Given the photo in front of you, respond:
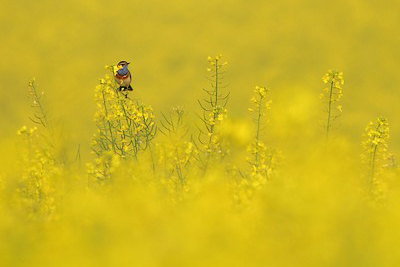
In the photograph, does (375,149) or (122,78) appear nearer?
(375,149)

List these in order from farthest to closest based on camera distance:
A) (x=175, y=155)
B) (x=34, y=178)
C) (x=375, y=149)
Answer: (x=375, y=149)
(x=175, y=155)
(x=34, y=178)

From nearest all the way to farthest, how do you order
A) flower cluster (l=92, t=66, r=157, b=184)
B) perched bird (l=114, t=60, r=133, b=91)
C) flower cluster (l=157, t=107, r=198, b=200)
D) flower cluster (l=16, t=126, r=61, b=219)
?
flower cluster (l=16, t=126, r=61, b=219) < flower cluster (l=157, t=107, r=198, b=200) < flower cluster (l=92, t=66, r=157, b=184) < perched bird (l=114, t=60, r=133, b=91)

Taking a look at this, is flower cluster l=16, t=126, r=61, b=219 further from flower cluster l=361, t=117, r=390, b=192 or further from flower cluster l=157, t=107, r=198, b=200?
flower cluster l=361, t=117, r=390, b=192

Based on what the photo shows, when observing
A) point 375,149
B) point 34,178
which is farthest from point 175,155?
point 375,149

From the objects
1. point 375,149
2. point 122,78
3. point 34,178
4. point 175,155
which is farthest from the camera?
point 122,78

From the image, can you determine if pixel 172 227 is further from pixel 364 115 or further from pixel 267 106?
pixel 364 115

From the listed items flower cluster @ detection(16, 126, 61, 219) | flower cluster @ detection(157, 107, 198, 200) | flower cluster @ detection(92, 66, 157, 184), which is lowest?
flower cluster @ detection(16, 126, 61, 219)

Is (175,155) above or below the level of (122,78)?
below

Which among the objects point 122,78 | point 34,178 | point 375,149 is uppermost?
point 122,78

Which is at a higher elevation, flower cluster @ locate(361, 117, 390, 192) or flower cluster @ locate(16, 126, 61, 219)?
flower cluster @ locate(361, 117, 390, 192)

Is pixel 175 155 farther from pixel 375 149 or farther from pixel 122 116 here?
pixel 375 149

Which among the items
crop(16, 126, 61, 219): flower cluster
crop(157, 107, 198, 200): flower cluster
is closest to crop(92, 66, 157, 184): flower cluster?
crop(157, 107, 198, 200): flower cluster

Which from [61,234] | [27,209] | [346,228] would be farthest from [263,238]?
[27,209]

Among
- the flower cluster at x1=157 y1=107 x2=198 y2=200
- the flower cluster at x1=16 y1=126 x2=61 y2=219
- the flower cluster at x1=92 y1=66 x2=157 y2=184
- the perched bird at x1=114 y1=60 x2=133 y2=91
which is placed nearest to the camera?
the flower cluster at x1=16 y1=126 x2=61 y2=219
